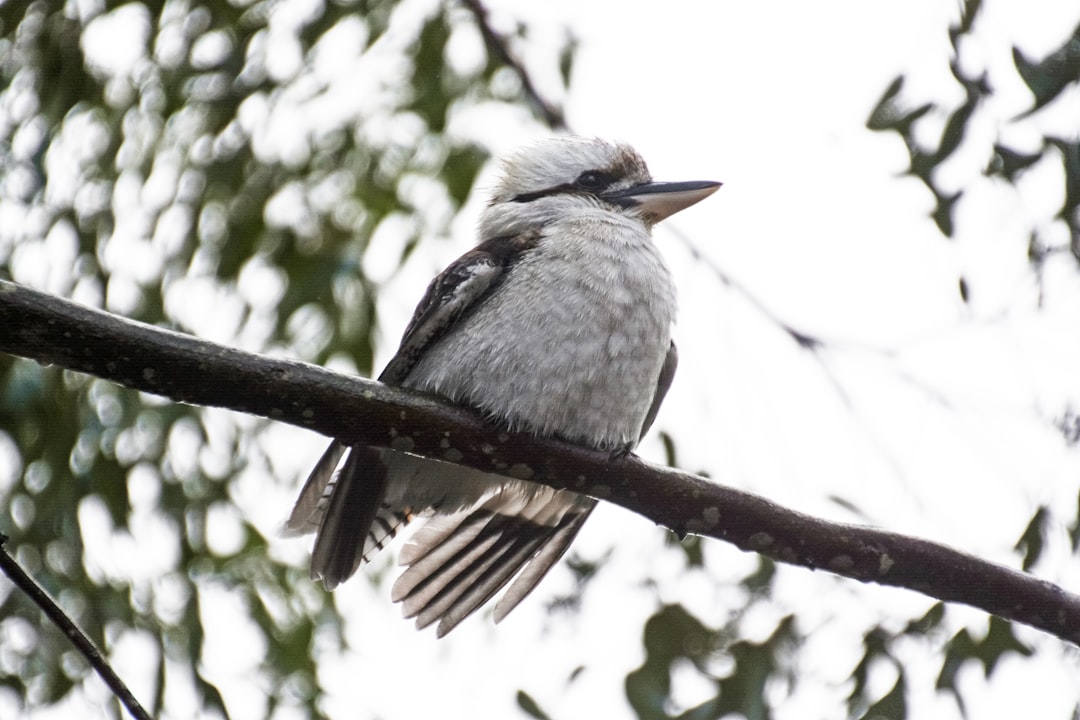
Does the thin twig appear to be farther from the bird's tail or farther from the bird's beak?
the bird's beak

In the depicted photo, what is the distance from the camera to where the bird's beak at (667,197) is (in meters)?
2.76

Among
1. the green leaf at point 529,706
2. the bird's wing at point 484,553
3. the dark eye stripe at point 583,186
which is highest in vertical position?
the dark eye stripe at point 583,186

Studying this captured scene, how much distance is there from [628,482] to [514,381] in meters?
0.29

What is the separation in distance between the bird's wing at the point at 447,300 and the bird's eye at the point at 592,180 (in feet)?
1.68

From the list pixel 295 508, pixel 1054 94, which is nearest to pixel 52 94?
pixel 295 508

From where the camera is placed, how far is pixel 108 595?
287 cm

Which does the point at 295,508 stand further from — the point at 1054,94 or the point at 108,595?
the point at 1054,94

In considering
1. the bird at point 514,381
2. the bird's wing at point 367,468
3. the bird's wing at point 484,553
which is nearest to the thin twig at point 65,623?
the bird at point 514,381

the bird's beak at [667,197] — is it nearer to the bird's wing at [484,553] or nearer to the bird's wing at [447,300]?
the bird's wing at [447,300]

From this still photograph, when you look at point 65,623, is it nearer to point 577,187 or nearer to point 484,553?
point 484,553

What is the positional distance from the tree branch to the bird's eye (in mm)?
956

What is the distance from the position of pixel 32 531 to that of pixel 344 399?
1.52m

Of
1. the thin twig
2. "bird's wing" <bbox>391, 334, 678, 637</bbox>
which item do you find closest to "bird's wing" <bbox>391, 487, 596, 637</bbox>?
"bird's wing" <bbox>391, 334, 678, 637</bbox>

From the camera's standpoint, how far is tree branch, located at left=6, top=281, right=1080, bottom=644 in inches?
67.6
